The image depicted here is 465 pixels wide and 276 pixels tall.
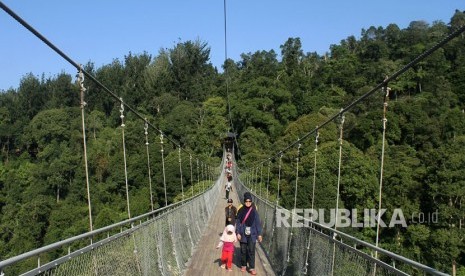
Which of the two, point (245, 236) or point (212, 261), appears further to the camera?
point (212, 261)

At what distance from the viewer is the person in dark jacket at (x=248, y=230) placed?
6945mm

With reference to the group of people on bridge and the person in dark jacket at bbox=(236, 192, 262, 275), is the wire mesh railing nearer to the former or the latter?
the group of people on bridge

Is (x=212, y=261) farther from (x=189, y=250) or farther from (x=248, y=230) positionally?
(x=248, y=230)

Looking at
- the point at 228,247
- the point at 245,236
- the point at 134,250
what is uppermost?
the point at 134,250

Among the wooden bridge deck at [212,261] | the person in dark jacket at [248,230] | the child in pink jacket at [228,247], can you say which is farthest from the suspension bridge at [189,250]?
the person in dark jacket at [248,230]

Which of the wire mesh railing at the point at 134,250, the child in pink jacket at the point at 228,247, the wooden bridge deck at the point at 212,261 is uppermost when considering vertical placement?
the wire mesh railing at the point at 134,250

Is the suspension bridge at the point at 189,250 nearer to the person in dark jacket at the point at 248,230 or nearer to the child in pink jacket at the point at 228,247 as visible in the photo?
the child in pink jacket at the point at 228,247

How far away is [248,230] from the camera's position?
22.9 ft

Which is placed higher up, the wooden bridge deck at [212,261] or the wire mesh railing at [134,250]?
the wire mesh railing at [134,250]

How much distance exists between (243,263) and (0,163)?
2124 inches

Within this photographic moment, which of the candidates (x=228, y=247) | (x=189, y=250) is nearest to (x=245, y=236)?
(x=228, y=247)

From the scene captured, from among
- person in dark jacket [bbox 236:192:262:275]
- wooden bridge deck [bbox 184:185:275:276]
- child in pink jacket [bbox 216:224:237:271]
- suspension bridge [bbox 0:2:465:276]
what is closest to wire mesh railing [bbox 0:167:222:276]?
suspension bridge [bbox 0:2:465:276]

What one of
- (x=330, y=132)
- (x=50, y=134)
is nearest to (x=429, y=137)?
(x=330, y=132)

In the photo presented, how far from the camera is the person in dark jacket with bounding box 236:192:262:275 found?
A: 22.8ft
